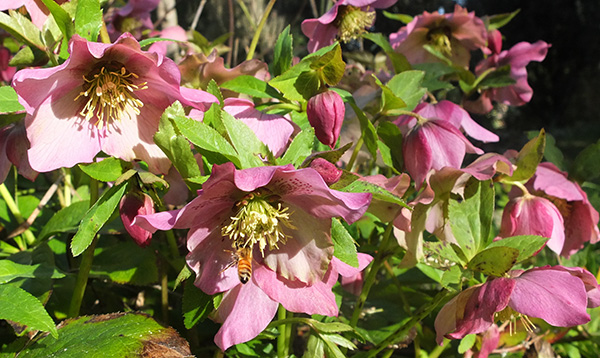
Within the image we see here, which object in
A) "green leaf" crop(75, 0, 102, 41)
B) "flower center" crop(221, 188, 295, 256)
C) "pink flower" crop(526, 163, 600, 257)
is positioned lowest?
"pink flower" crop(526, 163, 600, 257)

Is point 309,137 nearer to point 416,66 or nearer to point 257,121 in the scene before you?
point 257,121

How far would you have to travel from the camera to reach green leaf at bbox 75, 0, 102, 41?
54 centimetres

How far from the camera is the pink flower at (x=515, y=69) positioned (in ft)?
3.42

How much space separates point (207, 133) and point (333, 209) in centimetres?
13

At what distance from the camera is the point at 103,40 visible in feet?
1.91

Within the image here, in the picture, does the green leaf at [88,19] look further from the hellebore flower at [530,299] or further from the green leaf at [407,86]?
Result: the hellebore flower at [530,299]

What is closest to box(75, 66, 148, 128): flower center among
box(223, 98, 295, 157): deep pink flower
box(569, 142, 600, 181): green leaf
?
box(223, 98, 295, 157): deep pink flower

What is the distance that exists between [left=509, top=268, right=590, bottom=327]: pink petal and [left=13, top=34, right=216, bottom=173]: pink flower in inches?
15.3

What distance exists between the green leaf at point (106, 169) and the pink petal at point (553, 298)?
1.40ft

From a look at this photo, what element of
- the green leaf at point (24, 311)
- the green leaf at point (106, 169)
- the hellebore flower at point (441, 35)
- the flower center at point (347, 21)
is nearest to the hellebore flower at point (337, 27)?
the flower center at point (347, 21)

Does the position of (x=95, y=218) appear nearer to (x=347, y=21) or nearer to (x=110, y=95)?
(x=110, y=95)

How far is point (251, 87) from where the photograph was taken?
0.65m

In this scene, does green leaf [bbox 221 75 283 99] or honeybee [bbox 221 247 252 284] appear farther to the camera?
green leaf [bbox 221 75 283 99]

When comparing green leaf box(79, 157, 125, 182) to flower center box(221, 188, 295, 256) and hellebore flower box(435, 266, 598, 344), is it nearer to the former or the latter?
flower center box(221, 188, 295, 256)
